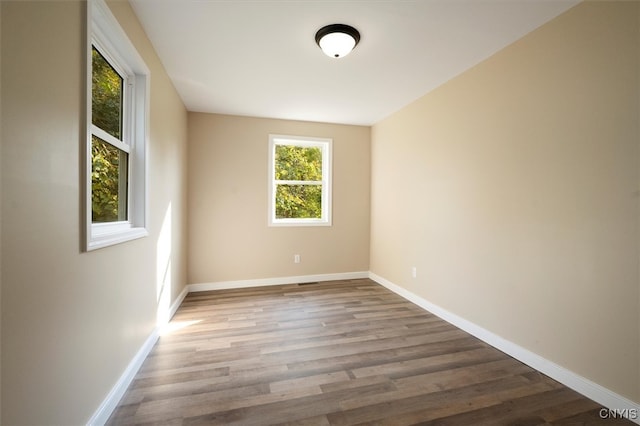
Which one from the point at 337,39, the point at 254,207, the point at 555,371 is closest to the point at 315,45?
the point at 337,39

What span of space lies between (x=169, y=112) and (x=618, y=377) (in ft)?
13.5

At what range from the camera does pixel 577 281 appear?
5.94ft

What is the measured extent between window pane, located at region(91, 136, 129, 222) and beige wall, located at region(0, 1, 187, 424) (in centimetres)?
25

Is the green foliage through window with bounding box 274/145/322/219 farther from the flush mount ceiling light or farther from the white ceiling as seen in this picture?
the flush mount ceiling light

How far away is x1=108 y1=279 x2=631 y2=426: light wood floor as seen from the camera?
1577mm

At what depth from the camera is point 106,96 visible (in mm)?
1740

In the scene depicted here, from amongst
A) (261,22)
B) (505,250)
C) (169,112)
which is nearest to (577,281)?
(505,250)

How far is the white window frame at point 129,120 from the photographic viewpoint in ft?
4.95

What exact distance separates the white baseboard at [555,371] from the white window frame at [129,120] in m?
2.98

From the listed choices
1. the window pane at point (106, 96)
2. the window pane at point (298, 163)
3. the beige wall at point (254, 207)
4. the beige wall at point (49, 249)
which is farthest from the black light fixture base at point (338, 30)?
the window pane at point (298, 163)

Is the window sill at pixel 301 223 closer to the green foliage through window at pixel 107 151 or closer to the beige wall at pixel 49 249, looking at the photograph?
the green foliage through window at pixel 107 151

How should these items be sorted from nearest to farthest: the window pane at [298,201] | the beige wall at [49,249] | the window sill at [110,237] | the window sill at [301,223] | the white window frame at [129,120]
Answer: the beige wall at [49,249], the window sill at [110,237], the white window frame at [129,120], the window sill at [301,223], the window pane at [298,201]

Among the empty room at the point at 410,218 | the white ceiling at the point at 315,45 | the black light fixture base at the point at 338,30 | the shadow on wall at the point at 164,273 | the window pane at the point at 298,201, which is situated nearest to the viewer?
the empty room at the point at 410,218

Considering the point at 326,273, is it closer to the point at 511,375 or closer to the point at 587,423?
the point at 511,375
